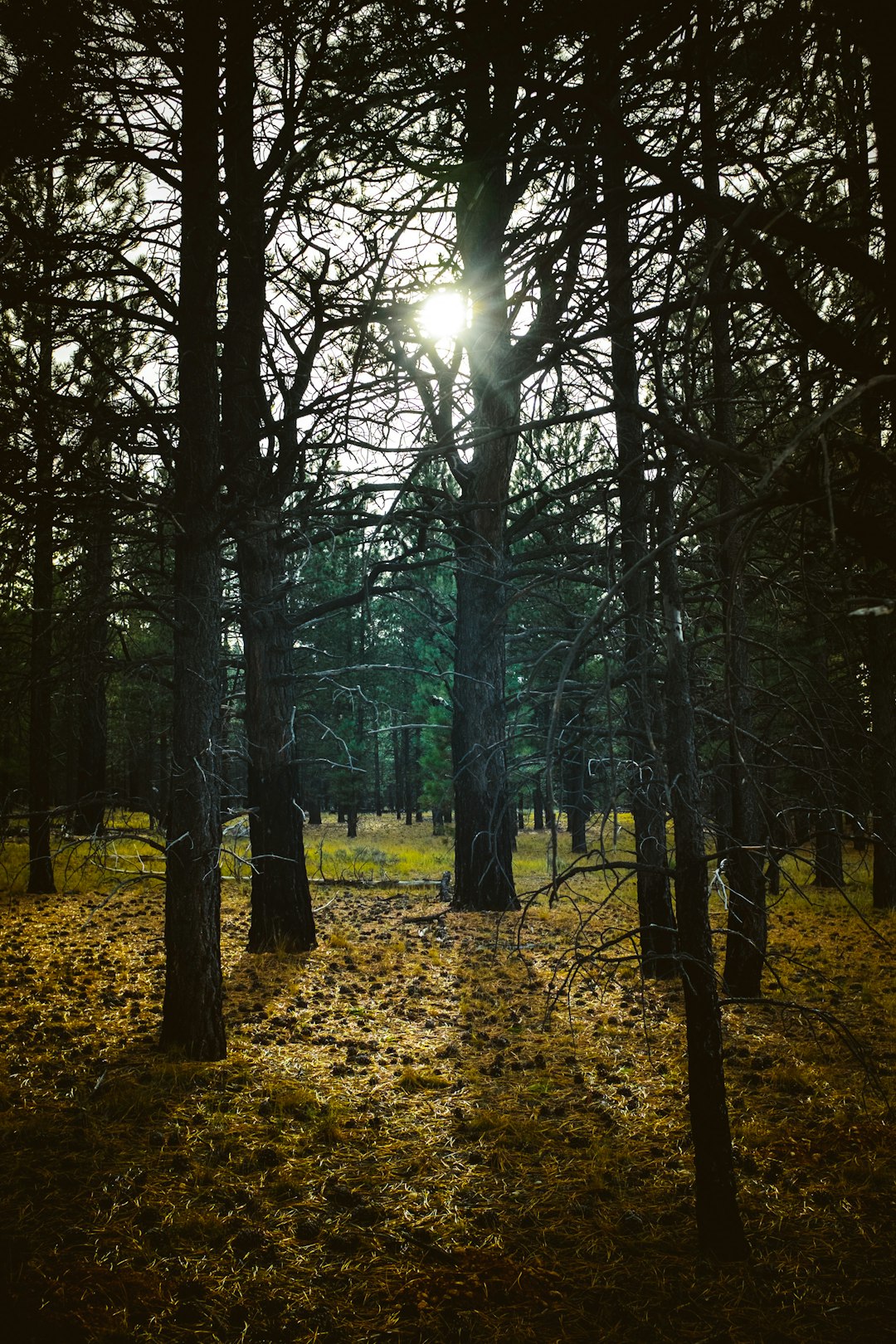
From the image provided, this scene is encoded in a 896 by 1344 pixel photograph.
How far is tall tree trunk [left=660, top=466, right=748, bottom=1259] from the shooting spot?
3.10m

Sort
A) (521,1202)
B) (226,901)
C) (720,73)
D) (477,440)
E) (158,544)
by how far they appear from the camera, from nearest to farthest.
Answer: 1. (477,440)
2. (521,1202)
3. (720,73)
4. (158,544)
5. (226,901)

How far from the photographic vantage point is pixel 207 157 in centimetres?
544

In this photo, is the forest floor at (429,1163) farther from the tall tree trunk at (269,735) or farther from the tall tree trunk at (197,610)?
the tall tree trunk at (269,735)

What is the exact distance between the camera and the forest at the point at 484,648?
9.48ft

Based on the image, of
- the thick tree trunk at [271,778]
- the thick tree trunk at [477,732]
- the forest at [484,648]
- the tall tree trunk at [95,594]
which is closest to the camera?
the forest at [484,648]

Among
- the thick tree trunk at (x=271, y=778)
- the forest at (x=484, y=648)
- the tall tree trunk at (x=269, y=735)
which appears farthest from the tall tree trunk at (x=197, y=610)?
the thick tree trunk at (x=271, y=778)

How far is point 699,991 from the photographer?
10.2 ft

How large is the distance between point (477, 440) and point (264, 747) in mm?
5649

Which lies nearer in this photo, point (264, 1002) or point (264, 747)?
point (264, 1002)

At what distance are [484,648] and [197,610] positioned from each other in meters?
1.99

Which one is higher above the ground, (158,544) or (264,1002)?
(158,544)

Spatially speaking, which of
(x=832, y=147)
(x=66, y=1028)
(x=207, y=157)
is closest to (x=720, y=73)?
(x=832, y=147)

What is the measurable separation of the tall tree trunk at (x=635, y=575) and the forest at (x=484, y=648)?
2.7 inches

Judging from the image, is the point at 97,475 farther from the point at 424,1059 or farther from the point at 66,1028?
the point at 424,1059
